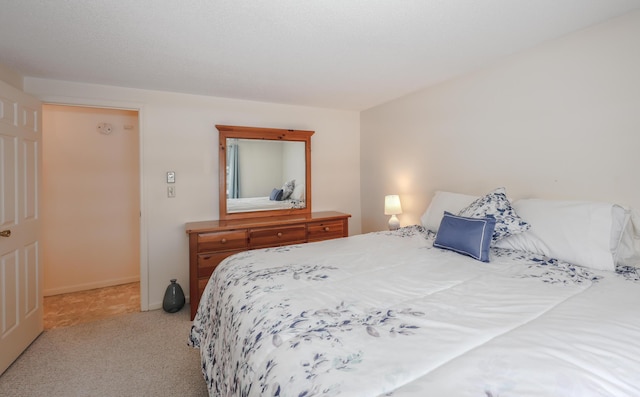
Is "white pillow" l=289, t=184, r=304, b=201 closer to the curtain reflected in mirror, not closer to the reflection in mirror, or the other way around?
the reflection in mirror

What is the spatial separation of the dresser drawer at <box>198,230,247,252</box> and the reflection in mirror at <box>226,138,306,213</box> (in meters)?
0.51

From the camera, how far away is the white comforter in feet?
2.46

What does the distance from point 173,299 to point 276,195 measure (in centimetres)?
158

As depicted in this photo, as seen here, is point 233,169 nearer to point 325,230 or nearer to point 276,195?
point 276,195

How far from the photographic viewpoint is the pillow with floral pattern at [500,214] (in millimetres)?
1877

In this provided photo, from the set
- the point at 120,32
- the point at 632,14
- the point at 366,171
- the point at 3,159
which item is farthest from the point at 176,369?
the point at 632,14

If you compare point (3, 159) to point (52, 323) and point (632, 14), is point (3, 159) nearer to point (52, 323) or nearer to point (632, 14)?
point (52, 323)

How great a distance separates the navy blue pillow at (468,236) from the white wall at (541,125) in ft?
2.23

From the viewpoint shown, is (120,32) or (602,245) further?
(120,32)

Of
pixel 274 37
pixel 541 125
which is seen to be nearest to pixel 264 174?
pixel 274 37

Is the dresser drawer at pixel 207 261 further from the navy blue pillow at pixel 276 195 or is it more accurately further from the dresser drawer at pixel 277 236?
the navy blue pillow at pixel 276 195

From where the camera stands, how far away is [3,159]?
206 centimetres

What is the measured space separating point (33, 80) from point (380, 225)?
3.88 m

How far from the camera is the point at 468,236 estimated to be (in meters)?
1.87
